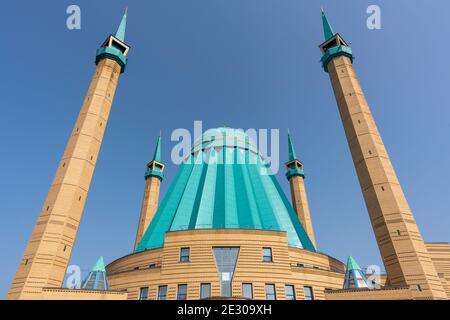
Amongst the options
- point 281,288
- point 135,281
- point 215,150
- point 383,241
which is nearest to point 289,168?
point 215,150

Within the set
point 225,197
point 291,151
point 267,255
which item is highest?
point 291,151

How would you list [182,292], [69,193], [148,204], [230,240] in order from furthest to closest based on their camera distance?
1. [148,204]
2. [69,193]
3. [230,240]
4. [182,292]

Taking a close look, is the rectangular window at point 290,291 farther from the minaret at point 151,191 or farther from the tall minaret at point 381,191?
the minaret at point 151,191

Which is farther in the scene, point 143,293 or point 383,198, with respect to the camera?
point 383,198

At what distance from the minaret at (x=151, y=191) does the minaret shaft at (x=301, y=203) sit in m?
23.8

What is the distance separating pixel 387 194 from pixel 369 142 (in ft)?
20.1

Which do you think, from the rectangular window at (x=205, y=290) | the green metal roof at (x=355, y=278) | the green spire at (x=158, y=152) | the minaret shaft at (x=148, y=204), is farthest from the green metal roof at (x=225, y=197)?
the green spire at (x=158, y=152)

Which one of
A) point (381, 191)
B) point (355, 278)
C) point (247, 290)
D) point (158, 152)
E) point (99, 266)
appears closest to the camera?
point (247, 290)

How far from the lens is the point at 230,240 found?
2800cm

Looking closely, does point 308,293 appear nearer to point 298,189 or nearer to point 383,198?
point 383,198

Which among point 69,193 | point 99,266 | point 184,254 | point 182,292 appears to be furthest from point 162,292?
point 69,193

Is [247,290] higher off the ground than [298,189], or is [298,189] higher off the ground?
[298,189]

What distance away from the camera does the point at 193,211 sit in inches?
1501

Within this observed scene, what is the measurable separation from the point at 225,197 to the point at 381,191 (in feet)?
58.6
